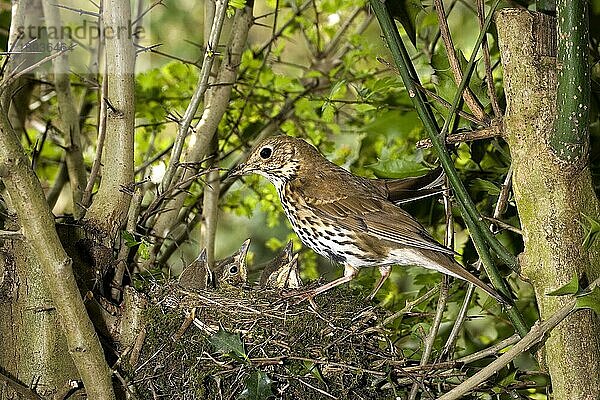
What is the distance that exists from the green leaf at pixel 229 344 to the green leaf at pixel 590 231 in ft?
1.88

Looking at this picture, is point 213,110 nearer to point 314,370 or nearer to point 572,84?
point 314,370

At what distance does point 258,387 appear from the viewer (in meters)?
1.35

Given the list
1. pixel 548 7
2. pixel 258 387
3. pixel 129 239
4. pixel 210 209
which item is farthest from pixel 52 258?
pixel 210 209

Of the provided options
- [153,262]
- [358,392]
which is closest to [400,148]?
[153,262]

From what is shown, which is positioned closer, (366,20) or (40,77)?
(40,77)

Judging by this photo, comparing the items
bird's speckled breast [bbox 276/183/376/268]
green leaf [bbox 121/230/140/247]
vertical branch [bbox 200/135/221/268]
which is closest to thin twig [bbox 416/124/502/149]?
bird's speckled breast [bbox 276/183/376/268]

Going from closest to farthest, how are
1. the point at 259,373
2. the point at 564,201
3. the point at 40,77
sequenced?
the point at 564,201, the point at 259,373, the point at 40,77

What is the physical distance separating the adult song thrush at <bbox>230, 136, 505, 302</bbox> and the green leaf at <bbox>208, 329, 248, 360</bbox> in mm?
264

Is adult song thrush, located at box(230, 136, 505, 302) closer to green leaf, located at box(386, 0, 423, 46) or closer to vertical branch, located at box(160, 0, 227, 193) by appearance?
vertical branch, located at box(160, 0, 227, 193)

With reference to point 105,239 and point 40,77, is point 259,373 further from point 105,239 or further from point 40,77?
point 40,77

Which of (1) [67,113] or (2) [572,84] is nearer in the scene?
(2) [572,84]

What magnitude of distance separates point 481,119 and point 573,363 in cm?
39

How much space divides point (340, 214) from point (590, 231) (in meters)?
0.60

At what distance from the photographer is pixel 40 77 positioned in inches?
89.0
